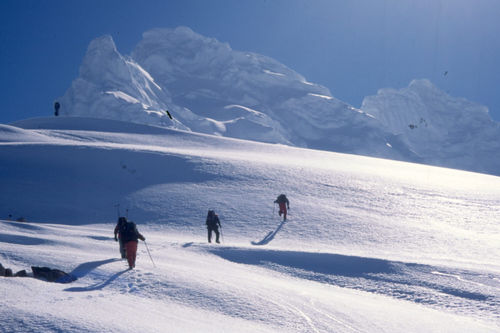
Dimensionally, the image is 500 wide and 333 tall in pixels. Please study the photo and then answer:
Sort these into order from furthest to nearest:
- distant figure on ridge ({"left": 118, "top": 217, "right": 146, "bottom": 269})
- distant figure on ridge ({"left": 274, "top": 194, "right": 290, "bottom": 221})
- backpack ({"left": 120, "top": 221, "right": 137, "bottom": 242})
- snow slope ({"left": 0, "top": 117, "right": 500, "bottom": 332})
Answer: distant figure on ridge ({"left": 274, "top": 194, "right": 290, "bottom": 221}) < backpack ({"left": 120, "top": 221, "right": 137, "bottom": 242}) < distant figure on ridge ({"left": 118, "top": 217, "right": 146, "bottom": 269}) < snow slope ({"left": 0, "top": 117, "right": 500, "bottom": 332})

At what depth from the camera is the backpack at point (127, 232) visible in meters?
11.5

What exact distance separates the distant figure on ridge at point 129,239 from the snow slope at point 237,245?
32cm

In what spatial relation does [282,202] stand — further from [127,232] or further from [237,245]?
[127,232]

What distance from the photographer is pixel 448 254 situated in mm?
19188

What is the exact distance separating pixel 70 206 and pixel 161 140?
73.0ft

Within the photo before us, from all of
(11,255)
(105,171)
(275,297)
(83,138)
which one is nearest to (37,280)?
(11,255)

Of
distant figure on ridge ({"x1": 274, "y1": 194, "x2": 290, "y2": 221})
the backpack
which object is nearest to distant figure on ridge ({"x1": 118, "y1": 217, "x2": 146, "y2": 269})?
the backpack

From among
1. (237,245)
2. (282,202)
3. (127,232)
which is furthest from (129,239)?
(282,202)

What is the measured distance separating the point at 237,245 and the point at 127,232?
576 centimetres

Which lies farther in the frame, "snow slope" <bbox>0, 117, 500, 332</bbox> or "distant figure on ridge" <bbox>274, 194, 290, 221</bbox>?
"distant figure on ridge" <bbox>274, 194, 290, 221</bbox>

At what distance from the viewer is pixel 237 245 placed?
55.1ft

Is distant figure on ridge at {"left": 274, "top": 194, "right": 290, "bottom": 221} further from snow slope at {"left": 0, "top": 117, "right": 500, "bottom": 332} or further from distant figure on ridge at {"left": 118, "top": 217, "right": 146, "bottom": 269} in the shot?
distant figure on ridge at {"left": 118, "top": 217, "right": 146, "bottom": 269}

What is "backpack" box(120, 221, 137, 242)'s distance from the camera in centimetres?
1148

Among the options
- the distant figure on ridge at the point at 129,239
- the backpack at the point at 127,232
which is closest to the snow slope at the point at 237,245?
the distant figure on ridge at the point at 129,239
